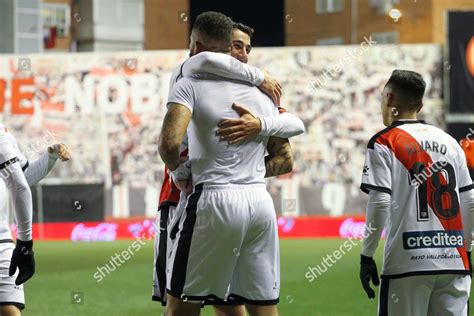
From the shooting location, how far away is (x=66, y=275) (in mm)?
13398

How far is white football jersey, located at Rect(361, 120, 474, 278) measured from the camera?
4922 millimetres

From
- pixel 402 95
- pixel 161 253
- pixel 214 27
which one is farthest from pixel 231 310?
pixel 214 27

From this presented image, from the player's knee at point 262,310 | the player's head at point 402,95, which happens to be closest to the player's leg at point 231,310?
the player's knee at point 262,310

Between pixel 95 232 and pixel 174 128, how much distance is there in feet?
57.7

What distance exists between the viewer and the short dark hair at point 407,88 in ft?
16.5

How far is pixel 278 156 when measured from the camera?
205 inches

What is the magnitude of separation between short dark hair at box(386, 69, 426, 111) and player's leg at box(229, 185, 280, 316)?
84 cm

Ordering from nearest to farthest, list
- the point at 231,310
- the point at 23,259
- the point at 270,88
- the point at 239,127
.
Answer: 1. the point at 239,127
2. the point at 270,88
3. the point at 23,259
4. the point at 231,310

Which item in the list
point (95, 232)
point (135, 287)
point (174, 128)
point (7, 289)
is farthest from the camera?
point (95, 232)

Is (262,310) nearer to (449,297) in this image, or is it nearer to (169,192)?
(449,297)

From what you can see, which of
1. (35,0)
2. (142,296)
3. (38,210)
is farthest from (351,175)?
(142,296)

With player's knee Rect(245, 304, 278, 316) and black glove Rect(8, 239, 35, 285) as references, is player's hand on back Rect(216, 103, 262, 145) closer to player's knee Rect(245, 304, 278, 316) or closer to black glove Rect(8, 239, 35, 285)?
player's knee Rect(245, 304, 278, 316)

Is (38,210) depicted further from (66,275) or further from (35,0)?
(35,0)

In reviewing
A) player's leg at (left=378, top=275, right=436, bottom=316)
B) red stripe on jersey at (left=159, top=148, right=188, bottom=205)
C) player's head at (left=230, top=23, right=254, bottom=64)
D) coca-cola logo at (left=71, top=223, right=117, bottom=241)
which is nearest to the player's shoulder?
player's leg at (left=378, top=275, right=436, bottom=316)
